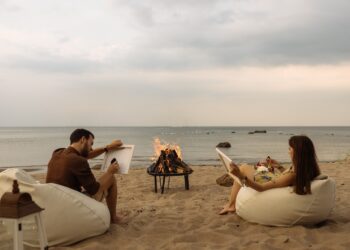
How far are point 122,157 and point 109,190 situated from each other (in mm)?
588

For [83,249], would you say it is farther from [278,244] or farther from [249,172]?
[249,172]

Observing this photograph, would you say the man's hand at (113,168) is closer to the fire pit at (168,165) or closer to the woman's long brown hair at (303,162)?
the woman's long brown hair at (303,162)

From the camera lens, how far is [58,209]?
4695 millimetres

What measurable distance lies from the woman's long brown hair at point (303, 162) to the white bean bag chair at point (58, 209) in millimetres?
2875

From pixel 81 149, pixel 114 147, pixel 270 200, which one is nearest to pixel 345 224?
pixel 270 200

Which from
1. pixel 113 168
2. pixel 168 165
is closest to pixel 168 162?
pixel 168 165

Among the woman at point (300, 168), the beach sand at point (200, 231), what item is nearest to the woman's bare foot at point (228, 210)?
the beach sand at point (200, 231)

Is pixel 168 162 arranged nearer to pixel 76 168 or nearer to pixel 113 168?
pixel 113 168

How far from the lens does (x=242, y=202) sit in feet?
18.8

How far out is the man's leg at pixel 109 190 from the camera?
5.45 meters

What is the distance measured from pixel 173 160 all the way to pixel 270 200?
3.89 m

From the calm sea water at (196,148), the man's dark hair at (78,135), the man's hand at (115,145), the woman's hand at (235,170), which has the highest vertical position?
the man's dark hair at (78,135)

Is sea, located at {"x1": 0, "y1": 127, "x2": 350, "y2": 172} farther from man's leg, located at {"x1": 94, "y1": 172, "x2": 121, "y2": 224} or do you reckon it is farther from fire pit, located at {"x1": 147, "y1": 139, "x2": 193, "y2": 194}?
man's leg, located at {"x1": 94, "y1": 172, "x2": 121, "y2": 224}

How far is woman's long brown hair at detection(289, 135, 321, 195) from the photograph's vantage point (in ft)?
16.8
